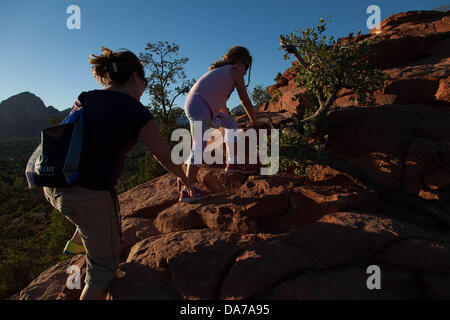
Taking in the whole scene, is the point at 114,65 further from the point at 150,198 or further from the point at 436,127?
the point at 436,127

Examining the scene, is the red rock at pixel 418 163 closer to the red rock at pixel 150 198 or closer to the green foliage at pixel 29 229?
the red rock at pixel 150 198

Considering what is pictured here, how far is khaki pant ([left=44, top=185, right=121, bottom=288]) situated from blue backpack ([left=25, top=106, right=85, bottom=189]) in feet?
0.37

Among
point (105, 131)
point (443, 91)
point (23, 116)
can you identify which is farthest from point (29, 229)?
point (23, 116)

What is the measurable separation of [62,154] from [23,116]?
145435 mm

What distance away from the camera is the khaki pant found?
5.84 ft

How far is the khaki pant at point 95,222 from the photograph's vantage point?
1.78 metres

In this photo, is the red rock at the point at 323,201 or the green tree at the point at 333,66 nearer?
the red rock at the point at 323,201

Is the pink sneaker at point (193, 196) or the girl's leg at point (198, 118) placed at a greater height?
the girl's leg at point (198, 118)

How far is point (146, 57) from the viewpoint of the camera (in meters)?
14.4

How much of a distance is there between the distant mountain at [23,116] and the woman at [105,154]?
121 m

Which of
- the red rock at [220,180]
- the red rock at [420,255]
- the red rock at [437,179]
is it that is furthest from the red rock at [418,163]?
the red rock at [220,180]

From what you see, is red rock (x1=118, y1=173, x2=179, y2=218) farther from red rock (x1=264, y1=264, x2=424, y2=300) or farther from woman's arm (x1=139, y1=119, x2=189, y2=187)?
red rock (x1=264, y1=264, x2=424, y2=300)
